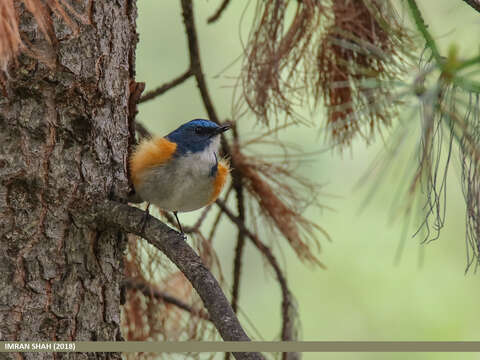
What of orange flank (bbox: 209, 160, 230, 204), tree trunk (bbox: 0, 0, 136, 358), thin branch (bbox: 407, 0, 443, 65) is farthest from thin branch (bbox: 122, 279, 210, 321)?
thin branch (bbox: 407, 0, 443, 65)

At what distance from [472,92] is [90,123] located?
2.85 feet

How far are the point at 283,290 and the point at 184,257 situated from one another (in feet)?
2.55

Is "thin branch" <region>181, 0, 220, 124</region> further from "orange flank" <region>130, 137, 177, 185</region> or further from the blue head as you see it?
"orange flank" <region>130, 137, 177, 185</region>

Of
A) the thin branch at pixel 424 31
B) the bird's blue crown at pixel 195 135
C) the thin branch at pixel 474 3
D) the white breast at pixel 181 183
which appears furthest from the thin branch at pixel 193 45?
the thin branch at pixel 474 3

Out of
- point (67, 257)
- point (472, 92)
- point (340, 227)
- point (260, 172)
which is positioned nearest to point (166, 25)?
point (340, 227)

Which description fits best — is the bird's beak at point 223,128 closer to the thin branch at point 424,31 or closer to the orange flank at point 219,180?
the orange flank at point 219,180

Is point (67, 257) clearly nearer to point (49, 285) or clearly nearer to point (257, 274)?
point (49, 285)

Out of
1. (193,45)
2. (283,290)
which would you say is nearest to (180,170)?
(193,45)

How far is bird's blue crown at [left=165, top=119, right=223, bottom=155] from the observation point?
213 cm

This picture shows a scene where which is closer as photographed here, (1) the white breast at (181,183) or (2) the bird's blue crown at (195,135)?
(1) the white breast at (181,183)

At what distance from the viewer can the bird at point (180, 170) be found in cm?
199

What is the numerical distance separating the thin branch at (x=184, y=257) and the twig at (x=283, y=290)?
2.12ft

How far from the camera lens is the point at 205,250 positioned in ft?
7.49

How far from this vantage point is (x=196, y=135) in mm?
2199
